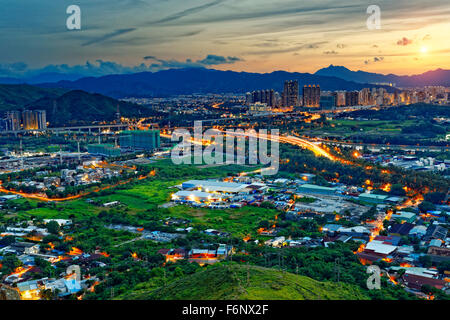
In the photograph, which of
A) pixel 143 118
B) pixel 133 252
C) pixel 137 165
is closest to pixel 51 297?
pixel 133 252

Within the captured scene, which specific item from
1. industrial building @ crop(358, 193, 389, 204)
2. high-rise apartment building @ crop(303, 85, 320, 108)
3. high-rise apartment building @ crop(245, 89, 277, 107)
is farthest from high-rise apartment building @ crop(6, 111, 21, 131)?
high-rise apartment building @ crop(303, 85, 320, 108)

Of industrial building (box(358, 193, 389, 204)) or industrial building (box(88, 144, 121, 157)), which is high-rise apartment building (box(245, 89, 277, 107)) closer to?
industrial building (box(88, 144, 121, 157))

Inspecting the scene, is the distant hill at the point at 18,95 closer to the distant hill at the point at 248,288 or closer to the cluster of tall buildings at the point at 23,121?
the cluster of tall buildings at the point at 23,121

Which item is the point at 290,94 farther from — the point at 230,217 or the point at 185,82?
the point at 185,82

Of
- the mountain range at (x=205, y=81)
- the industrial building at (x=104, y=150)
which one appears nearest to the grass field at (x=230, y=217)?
the industrial building at (x=104, y=150)

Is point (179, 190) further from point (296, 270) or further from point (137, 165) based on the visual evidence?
point (296, 270)
